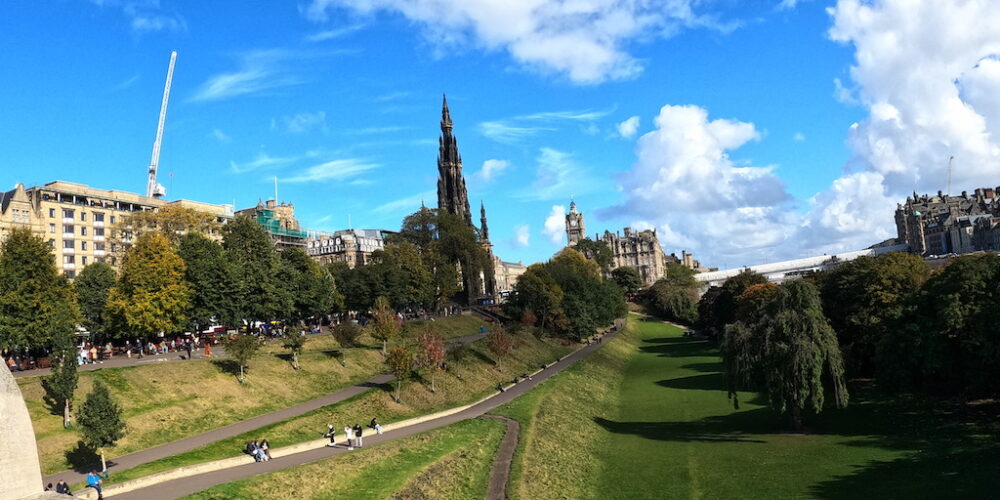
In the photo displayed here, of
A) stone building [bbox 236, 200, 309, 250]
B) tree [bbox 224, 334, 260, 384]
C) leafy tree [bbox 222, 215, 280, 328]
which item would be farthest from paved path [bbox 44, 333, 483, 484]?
stone building [bbox 236, 200, 309, 250]

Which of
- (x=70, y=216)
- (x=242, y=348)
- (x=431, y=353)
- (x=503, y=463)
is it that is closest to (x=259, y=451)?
(x=503, y=463)

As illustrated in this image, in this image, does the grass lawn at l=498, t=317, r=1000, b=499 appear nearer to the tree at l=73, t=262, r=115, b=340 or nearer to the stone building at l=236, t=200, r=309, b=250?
the tree at l=73, t=262, r=115, b=340

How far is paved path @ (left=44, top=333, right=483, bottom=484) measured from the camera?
113ft

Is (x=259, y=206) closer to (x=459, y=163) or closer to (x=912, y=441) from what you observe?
(x=459, y=163)

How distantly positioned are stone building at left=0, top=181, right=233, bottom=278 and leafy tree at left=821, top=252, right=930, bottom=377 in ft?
300

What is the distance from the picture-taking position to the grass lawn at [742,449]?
3569 centimetres

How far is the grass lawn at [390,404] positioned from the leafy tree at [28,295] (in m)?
18.5

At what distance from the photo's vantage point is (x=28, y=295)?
2013 inches

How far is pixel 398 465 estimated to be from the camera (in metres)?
38.0

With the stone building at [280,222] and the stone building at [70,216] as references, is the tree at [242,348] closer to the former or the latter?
the stone building at [70,216]

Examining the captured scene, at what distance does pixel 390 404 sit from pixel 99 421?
76.3 feet

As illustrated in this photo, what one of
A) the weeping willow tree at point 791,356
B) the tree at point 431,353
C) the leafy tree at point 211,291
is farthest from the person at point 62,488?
the weeping willow tree at point 791,356

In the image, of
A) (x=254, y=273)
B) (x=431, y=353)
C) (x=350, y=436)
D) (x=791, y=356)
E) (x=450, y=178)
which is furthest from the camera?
(x=450, y=178)

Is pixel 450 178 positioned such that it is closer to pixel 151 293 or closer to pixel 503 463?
pixel 151 293
